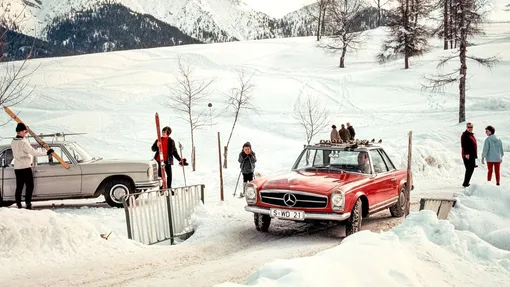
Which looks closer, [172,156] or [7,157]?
[7,157]

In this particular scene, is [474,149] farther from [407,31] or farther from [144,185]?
[407,31]

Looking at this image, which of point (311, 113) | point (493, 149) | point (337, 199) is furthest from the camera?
point (311, 113)

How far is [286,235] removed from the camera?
8.65 meters

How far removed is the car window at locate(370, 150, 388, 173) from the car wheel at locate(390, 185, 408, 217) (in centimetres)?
77

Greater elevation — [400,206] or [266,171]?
[400,206]

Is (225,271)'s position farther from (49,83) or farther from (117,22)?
(117,22)

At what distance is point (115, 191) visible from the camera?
11.9 meters

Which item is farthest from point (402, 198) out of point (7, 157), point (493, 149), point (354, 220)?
point (7, 157)

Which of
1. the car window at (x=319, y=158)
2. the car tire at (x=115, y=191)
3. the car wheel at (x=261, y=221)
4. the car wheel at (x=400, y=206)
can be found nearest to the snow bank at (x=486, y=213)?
the car wheel at (x=400, y=206)

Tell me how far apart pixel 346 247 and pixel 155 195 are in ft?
13.7

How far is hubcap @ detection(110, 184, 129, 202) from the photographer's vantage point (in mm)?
11941

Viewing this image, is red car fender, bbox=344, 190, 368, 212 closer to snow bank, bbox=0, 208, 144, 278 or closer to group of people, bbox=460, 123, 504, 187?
snow bank, bbox=0, 208, 144, 278

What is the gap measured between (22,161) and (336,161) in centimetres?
651

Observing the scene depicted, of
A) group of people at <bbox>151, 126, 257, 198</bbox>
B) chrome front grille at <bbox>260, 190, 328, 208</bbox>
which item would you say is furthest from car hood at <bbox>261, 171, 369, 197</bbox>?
group of people at <bbox>151, 126, 257, 198</bbox>
